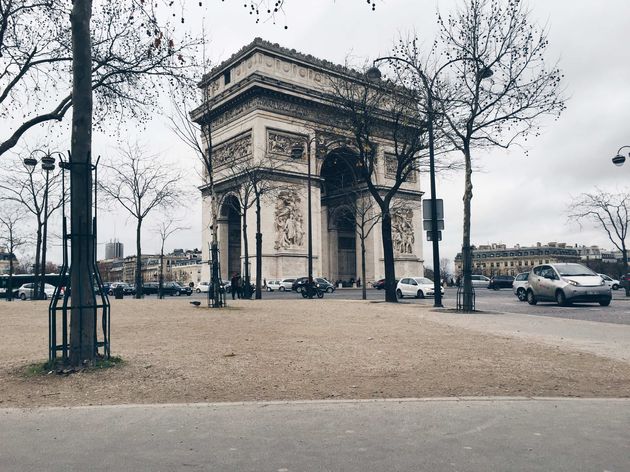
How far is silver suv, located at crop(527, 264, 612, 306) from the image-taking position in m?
20.2

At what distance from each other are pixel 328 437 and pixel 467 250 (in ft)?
50.1

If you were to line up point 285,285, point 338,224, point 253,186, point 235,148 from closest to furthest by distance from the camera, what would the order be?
point 253,186, point 285,285, point 235,148, point 338,224

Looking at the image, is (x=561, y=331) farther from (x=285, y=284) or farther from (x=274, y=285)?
(x=274, y=285)

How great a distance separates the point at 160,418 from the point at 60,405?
A: 129cm

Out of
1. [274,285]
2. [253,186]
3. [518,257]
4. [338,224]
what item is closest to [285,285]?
[274,285]

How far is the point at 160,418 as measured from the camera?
4902 mm

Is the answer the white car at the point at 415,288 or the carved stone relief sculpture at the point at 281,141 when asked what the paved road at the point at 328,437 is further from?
the carved stone relief sculpture at the point at 281,141

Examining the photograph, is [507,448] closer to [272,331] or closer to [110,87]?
[272,331]

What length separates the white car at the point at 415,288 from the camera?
3322cm

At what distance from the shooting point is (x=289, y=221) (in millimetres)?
44625

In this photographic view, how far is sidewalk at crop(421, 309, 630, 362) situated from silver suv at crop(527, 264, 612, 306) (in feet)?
19.9

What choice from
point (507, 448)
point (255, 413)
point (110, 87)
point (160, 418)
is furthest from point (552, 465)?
point (110, 87)

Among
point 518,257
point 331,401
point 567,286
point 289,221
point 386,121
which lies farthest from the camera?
point 518,257

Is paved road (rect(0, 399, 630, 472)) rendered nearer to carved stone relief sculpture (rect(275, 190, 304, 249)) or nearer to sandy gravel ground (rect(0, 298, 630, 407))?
sandy gravel ground (rect(0, 298, 630, 407))
